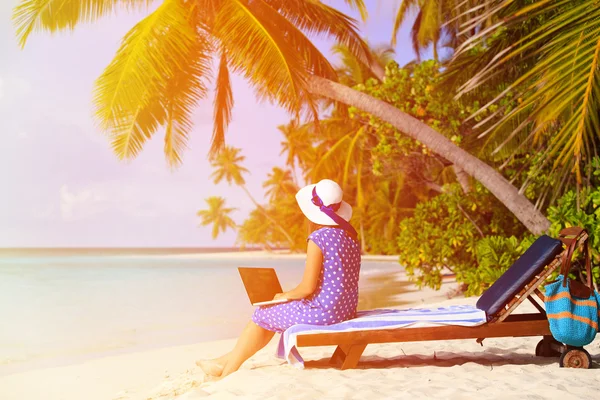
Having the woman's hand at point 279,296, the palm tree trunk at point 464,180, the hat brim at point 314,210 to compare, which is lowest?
the woman's hand at point 279,296

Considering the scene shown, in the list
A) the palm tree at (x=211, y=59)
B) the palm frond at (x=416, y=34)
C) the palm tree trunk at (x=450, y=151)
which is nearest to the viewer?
the palm tree trunk at (x=450, y=151)

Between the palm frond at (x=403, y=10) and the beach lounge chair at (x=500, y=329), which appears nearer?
the beach lounge chair at (x=500, y=329)

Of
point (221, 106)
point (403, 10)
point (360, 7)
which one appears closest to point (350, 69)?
point (403, 10)

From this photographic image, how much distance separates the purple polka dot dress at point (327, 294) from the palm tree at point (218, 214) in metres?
38.4

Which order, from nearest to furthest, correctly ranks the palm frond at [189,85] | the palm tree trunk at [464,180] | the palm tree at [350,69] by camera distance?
1. the palm tree trunk at [464,180]
2. the palm frond at [189,85]
3. the palm tree at [350,69]

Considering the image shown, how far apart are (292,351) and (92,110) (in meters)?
5.40

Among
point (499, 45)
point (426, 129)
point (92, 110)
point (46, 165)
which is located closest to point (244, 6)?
point (92, 110)

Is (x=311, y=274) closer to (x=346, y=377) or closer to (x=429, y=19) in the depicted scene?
(x=346, y=377)

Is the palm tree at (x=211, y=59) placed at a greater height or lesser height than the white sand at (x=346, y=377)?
greater

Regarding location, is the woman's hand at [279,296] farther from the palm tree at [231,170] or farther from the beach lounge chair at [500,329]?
the palm tree at [231,170]

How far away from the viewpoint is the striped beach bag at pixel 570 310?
2.94 metres

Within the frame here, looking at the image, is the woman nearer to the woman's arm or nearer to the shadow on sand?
the woman's arm

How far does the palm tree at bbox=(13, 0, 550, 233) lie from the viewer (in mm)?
6762

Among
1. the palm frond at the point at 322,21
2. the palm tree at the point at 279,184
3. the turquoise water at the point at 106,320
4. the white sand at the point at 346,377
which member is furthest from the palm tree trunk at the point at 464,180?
the palm tree at the point at 279,184
